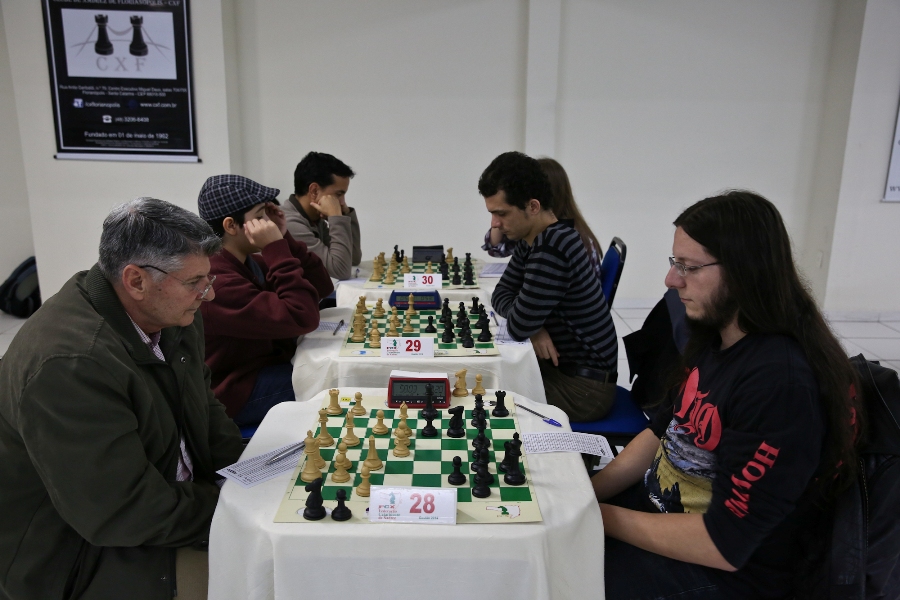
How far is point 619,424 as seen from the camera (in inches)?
95.5

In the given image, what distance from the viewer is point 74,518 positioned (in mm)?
1245

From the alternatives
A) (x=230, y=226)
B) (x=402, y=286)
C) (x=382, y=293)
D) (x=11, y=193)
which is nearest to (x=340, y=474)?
(x=230, y=226)

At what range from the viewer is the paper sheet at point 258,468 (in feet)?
4.46

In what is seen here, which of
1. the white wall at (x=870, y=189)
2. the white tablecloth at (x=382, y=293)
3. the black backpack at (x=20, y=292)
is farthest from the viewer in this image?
the black backpack at (x=20, y=292)

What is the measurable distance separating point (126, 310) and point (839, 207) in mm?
5391

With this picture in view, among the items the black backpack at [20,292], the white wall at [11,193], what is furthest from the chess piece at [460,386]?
the white wall at [11,193]

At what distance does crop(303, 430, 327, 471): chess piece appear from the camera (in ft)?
4.61

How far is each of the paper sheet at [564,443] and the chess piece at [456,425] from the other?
161mm

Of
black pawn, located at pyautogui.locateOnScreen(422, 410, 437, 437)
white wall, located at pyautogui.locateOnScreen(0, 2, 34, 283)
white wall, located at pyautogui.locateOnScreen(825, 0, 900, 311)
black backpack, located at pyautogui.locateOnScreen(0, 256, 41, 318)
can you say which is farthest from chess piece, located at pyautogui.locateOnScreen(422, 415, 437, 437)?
white wall, located at pyautogui.locateOnScreen(0, 2, 34, 283)

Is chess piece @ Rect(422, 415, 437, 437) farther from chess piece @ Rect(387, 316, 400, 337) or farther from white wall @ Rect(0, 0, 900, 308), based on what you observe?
white wall @ Rect(0, 0, 900, 308)

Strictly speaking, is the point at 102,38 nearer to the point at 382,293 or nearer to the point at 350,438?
the point at 382,293

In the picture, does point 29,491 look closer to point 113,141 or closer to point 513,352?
point 513,352

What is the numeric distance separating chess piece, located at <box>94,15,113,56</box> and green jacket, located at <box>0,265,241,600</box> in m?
4.04

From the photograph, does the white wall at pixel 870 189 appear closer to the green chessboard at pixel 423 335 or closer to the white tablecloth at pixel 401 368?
the green chessboard at pixel 423 335
